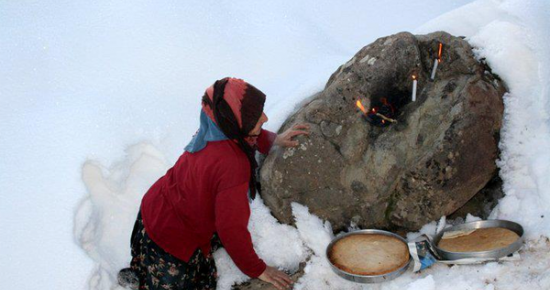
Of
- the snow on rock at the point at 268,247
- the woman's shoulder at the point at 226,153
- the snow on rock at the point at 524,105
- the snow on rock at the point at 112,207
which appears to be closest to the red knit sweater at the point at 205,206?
the woman's shoulder at the point at 226,153

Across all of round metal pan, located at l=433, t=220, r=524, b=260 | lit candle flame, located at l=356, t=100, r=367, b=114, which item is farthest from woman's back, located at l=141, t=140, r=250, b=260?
round metal pan, located at l=433, t=220, r=524, b=260

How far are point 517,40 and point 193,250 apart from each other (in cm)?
229

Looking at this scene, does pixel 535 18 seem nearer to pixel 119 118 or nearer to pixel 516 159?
pixel 516 159

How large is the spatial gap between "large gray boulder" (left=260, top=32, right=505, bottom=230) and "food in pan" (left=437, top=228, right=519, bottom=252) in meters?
0.17

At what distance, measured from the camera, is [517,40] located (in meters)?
2.75

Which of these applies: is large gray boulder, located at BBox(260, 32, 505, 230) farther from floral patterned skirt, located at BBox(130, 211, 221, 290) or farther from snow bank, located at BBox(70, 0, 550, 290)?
floral patterned skirt, located at BBox(130, 211, 221, 290)

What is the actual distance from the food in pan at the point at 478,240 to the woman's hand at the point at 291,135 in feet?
3.19

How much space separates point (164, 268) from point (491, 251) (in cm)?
171

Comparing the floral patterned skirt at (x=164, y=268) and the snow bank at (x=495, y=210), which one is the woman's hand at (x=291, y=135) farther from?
the floral patterned skirt at (x=164, y=268)

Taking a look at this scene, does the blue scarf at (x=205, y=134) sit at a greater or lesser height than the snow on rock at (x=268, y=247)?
greater

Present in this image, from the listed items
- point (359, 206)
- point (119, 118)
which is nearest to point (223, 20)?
point (119, 118)

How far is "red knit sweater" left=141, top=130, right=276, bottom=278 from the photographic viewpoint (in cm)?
229

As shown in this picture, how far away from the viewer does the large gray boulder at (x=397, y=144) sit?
2.49 metres

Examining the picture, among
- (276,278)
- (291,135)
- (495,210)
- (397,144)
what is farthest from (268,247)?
(495,210)
